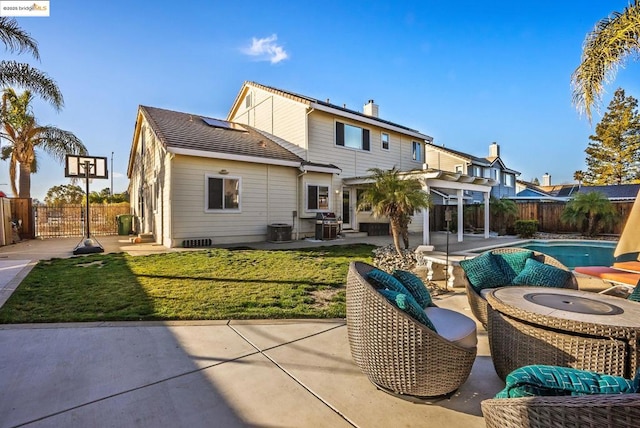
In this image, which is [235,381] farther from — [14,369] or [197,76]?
[197,76]

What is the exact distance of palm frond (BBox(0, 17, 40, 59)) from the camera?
33.2ft

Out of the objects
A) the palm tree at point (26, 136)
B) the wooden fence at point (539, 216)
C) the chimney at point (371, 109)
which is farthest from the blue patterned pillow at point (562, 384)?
the palm tree at point (26, 136)

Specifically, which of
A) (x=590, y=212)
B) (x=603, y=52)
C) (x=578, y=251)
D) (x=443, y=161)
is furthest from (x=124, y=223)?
(x=443, y=161)

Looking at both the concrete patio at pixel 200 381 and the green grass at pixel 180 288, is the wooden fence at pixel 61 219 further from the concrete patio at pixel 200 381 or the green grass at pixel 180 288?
the concrete patio at pixel 200 381

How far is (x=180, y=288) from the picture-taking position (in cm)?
533

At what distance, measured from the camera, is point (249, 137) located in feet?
47.8

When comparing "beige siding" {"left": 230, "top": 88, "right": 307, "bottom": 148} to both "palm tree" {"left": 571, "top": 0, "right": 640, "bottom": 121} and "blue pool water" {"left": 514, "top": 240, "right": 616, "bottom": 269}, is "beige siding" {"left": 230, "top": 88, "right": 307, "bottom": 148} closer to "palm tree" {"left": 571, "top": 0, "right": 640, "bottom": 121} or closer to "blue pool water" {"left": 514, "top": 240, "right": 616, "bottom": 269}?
"palm tree" {"left": 571, "top": 0, "right": 640, "bottom": 121}

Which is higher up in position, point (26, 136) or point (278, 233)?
point (26, 136)

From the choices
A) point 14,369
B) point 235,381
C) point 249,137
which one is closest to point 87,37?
point 249,137

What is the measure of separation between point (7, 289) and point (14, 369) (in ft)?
11.9

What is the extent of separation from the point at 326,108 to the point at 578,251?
427 inches

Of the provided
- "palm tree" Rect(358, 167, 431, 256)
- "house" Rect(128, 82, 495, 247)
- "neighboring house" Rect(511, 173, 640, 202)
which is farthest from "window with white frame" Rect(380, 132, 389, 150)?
"neighboring house" Rect(511, 173, 640, 202)

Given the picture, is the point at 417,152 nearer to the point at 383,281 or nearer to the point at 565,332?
the point at 383,281

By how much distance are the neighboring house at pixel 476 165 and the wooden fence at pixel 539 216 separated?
6.81 meters
